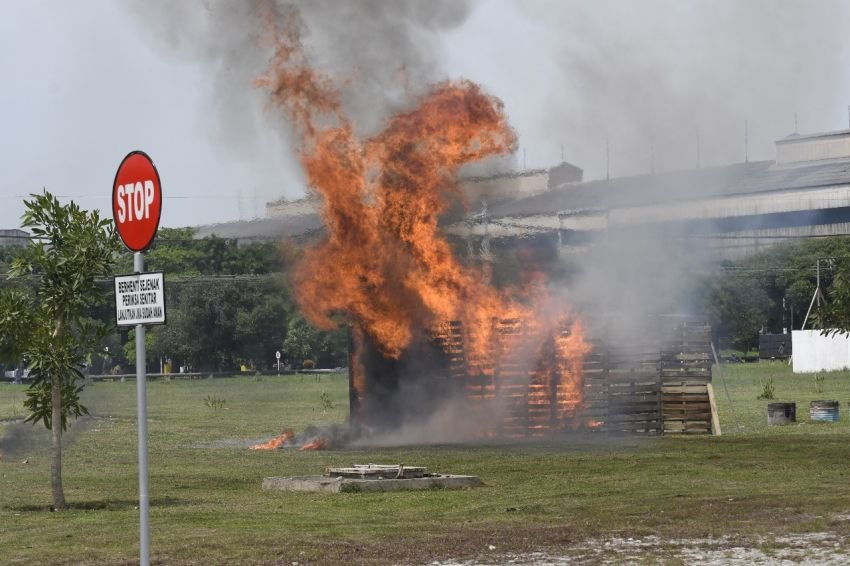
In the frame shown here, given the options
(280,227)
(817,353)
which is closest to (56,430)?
→ (280,227)

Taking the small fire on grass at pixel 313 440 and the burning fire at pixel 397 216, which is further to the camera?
the burning fire at pixel 397 216

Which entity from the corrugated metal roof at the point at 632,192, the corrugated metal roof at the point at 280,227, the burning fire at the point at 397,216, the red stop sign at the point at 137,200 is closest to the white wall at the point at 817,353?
the corrugated metal roof at the point at 632,192

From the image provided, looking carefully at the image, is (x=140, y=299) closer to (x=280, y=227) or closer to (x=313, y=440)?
(x=313, y=440)

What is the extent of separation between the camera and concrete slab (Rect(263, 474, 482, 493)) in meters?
23.0

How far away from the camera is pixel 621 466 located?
90.5ft

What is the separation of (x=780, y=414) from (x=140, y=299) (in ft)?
101

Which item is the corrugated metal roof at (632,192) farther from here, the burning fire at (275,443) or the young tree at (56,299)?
the young tree at (56,299)

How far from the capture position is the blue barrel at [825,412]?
129ft

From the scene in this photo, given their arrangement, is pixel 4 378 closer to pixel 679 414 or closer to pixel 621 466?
pixel 679 414

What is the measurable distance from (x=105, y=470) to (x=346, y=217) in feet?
36.6

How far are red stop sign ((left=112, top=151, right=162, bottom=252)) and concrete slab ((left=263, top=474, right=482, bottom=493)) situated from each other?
11734 mm

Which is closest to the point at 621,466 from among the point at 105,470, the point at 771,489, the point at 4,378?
the point at 771,489

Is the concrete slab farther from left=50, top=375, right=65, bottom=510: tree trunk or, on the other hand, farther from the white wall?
the white wall

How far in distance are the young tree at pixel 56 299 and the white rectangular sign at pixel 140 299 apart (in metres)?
9.41
